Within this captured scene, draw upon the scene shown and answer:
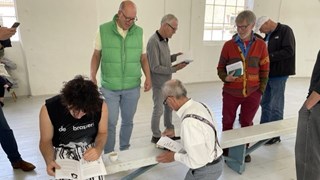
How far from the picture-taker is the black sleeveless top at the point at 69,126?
4.88 ft

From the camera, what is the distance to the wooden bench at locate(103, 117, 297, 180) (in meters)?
1.75

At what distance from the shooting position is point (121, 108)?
2.29m

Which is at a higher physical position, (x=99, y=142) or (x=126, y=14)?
(x=126, y=14)

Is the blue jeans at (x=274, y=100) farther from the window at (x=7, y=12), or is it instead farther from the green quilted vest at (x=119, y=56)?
the window at (x=7, y=12)

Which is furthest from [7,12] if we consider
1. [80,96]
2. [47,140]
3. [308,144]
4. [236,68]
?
[308,144]

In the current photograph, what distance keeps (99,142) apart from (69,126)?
0.21 m

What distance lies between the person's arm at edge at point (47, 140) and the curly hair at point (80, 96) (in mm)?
149

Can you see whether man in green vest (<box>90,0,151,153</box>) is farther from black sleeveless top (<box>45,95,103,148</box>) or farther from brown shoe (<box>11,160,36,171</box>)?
brown shoe (<box>11,160,36,171</box>)

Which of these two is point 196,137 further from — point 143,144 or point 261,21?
point 261,21

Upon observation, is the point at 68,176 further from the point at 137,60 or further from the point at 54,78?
the point at 54,78

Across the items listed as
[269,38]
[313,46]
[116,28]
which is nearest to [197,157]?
[116,28]

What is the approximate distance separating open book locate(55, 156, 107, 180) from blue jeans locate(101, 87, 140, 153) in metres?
0.68

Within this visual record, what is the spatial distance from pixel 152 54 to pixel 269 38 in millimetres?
1212

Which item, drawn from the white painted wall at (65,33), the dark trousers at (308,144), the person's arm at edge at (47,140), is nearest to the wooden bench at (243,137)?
the dark trousers at (308,144)
